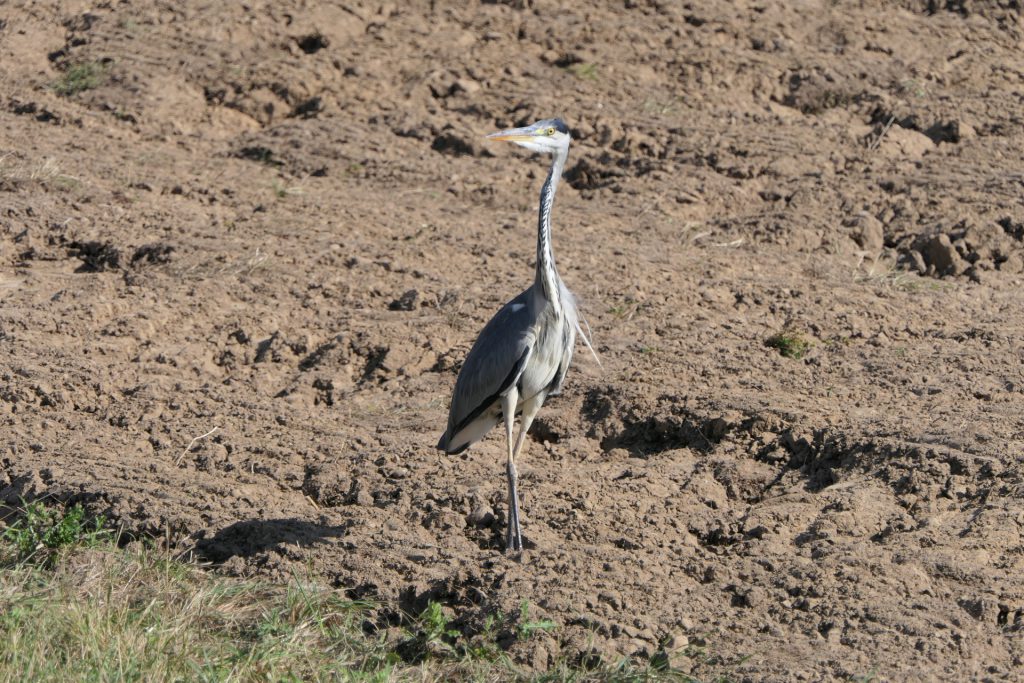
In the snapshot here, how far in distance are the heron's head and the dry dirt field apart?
56.9 inches

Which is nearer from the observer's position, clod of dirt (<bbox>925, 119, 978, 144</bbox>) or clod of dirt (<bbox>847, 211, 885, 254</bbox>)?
clod of dirt (<bbox>847, 211, 885, 254</bbox>)

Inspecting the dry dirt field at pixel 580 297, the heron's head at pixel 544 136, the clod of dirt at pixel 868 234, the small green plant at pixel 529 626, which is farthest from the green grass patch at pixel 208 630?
the clod of dirt at pixel 868 234

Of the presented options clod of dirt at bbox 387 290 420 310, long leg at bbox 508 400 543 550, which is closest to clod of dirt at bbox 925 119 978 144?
clod of dirt at bbox 387 290 420 310

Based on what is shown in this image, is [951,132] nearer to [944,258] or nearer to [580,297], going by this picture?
[944,258]

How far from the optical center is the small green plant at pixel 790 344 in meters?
7.16

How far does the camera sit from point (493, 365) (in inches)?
233

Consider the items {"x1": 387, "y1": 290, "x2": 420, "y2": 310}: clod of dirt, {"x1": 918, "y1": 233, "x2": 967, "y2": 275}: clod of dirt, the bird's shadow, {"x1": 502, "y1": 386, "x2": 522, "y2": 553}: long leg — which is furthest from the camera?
{"x1": 918, "y1": 233, "x2": 967, "y2": 275}: clod of dirt

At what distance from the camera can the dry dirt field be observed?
5.39m

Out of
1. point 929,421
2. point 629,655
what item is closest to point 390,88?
point 929,421

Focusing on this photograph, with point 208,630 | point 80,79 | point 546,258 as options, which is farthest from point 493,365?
point 80,79

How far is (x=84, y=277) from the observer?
8008 mm

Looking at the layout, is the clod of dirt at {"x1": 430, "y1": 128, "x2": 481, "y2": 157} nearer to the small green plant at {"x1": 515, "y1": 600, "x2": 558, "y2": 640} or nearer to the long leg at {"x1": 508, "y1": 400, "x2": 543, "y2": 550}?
the long leg at {"x1": 508, "y1": 400, "x2": 543, "y2": 550}

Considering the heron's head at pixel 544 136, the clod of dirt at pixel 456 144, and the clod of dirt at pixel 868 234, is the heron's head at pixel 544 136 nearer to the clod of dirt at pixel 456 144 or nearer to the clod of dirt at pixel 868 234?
the clod of dirt at pixel 868 234

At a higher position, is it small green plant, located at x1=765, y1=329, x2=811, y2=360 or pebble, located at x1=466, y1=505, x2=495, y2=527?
small green plant, located at x1=765, y1=329, x2=811, y2=360
